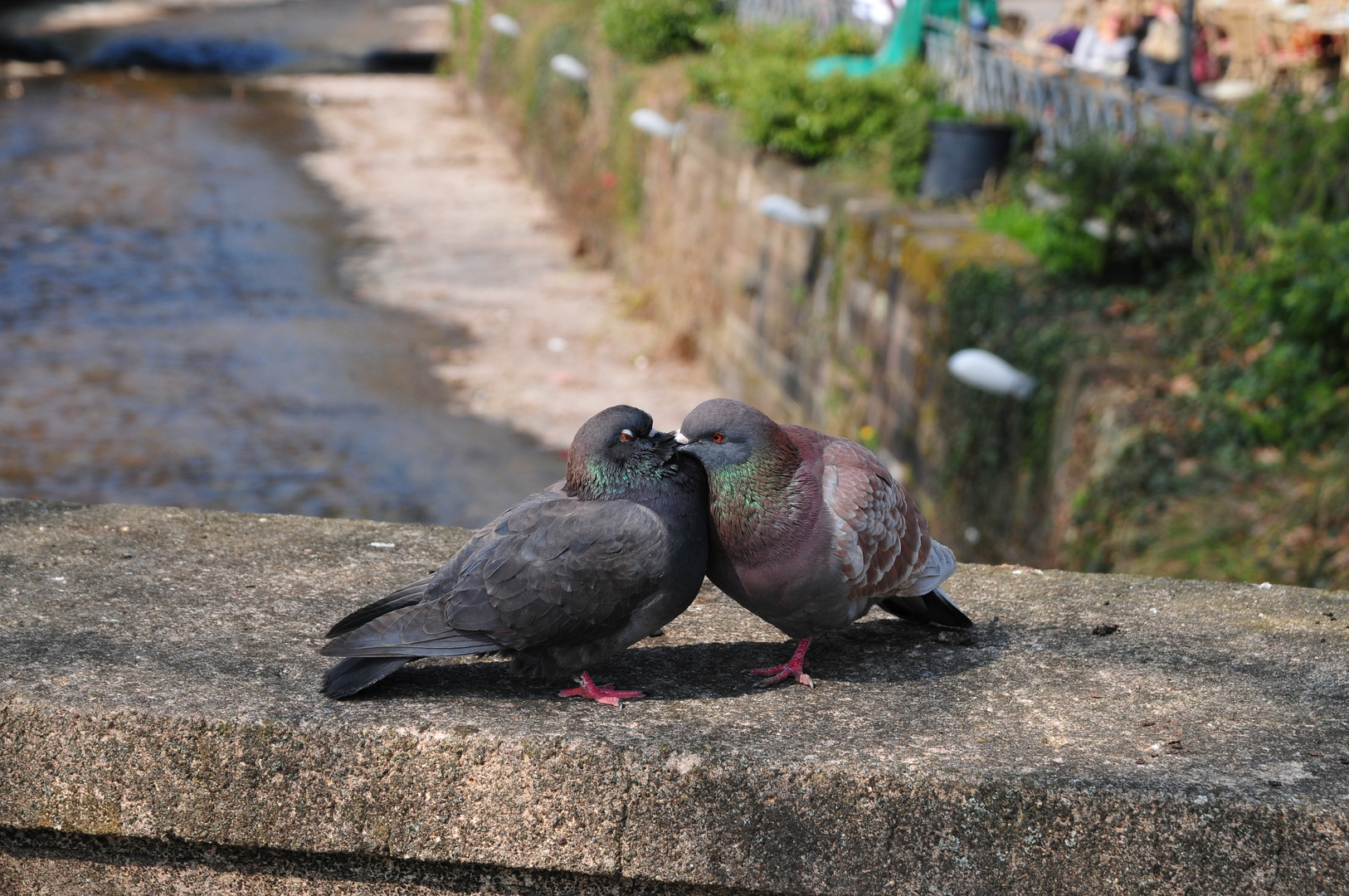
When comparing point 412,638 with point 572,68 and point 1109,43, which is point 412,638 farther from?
point 572,68

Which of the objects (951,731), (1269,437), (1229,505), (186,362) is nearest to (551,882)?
(951,731)

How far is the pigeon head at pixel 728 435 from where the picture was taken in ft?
7.18

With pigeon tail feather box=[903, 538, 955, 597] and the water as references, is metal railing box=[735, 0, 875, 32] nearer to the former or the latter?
Answer: the water

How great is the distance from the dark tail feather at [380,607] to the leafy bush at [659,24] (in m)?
12.1

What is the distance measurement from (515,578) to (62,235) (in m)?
13.8

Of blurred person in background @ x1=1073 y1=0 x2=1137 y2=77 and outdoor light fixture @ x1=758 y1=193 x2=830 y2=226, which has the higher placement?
blurred person in background @ x1=1073 y1=0 x2=1137 y2=77

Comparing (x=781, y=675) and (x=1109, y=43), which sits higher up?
(x=1109, y=43)

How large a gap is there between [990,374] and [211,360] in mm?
7155

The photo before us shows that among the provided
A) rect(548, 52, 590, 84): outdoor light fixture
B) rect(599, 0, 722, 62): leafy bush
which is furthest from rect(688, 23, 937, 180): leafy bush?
rect(548, 52, 590, 84): outdoor light fixture

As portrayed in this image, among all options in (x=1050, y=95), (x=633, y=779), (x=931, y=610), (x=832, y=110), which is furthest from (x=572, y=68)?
(x=633, y=779)

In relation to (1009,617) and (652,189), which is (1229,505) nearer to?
(1009,617)

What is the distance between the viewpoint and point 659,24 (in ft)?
44.0

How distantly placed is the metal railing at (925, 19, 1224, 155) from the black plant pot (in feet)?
1.11

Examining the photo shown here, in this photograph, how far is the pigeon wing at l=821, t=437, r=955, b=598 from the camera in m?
2.23
